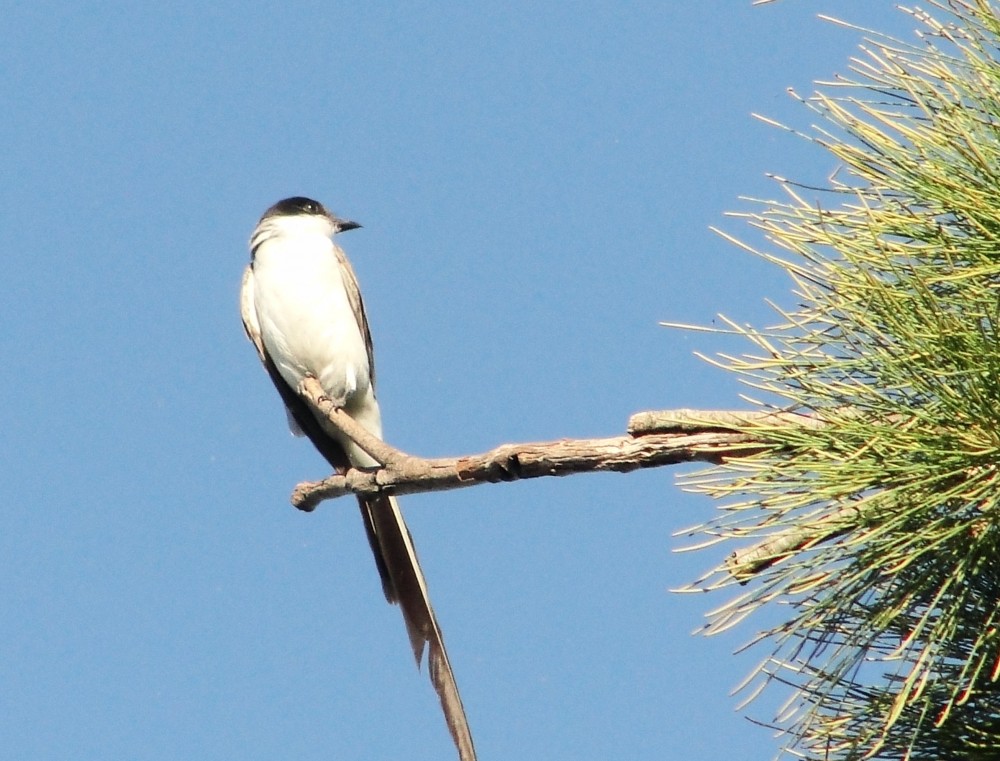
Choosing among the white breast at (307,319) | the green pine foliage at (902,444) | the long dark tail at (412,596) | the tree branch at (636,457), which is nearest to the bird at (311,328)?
the white breast at (307,319)

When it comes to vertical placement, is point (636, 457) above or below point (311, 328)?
below

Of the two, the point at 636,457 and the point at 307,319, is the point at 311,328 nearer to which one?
the point at 307,319

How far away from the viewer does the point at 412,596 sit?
3.99 metres

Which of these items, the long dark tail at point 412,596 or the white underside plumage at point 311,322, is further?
the white underside plumage at point 311,322

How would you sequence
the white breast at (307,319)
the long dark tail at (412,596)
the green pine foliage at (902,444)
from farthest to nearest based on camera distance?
the white breast at (307,319) → the long dark tail at (412,596) → the green pine foliage at (902,444)

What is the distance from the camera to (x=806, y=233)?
228cm

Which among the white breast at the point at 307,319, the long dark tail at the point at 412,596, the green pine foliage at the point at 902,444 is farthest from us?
the white breast at the point at 307,319

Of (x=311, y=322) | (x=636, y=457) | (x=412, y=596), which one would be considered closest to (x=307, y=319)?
(x=311, y=322)

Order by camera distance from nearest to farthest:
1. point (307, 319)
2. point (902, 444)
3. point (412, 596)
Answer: point (902, 444)
point (412, 596)
point (307, 319)

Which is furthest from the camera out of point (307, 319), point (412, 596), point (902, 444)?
point (307, 319)

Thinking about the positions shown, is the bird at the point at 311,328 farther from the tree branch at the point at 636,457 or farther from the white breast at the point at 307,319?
the tree branch at the point at 636,457

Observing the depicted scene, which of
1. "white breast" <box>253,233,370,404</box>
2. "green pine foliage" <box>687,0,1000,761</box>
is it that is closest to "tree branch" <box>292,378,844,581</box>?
"green pine foliage" <box>687,0,1000,761</box>

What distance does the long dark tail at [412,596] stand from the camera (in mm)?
3467

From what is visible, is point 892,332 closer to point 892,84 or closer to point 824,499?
point 824,499
